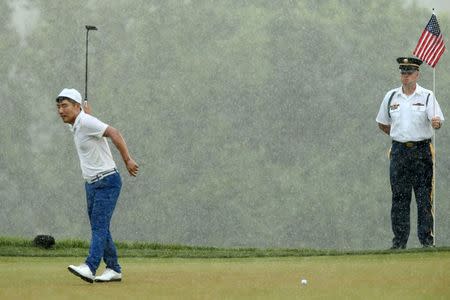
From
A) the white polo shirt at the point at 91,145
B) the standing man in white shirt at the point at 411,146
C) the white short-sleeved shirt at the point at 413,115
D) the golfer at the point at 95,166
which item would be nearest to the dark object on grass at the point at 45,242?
the standing man in white shirt at the point at 411,146

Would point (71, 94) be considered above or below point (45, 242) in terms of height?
above

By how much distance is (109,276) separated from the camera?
8516 millimetres

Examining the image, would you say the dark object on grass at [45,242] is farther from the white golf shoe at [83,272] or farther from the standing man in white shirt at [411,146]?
the white golf shoe at [83,272]

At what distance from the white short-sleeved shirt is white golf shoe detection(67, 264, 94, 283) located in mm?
5380

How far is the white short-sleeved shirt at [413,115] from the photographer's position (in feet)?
41.1

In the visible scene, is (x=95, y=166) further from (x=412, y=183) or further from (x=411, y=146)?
(x=412, y=183)

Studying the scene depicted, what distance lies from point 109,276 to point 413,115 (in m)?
5.17

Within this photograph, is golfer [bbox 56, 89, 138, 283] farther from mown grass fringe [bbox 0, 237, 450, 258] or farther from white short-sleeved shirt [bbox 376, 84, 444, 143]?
white short-sleeved shirt [bbox 376, 84, 444, 143]

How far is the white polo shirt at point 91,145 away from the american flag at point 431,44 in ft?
23.1

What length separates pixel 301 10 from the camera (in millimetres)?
38500

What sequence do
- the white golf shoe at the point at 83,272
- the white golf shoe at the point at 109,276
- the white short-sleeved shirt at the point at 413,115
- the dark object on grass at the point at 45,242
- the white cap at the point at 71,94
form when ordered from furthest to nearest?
the dark object on grass at the point at 45,242 < the white short-sleeved shirt at the point at 413,115 < the white golf shoe at the point at 109,276 < the white cap at the point at 71,94 < the white golf shoe at the point at 83,272

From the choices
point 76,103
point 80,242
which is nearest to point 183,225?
point 80,242

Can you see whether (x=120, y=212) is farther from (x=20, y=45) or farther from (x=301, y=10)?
(x=301, y=10)

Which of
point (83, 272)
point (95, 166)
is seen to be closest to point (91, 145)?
point (95, 166)
